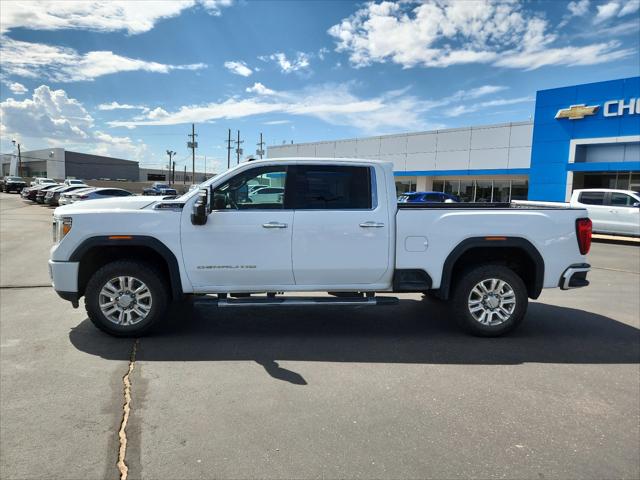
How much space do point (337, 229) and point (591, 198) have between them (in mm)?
15530

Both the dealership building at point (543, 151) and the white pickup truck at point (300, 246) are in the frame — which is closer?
the white pickup truck at point (300, 246)

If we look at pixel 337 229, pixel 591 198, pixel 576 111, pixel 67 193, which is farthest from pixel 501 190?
pixel 337 229

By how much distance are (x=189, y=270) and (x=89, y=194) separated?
21727mm

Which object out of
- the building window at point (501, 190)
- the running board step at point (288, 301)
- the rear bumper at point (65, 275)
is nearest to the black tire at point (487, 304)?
the running board step at point (288, 301)

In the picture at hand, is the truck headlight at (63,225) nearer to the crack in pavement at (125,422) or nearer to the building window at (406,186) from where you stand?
the crack in pavement at (125,422)

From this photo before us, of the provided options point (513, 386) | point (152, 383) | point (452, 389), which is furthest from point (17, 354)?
point (513, 386)

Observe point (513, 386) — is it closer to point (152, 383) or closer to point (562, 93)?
point (152, 383)

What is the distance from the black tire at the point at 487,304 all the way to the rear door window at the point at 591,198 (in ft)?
46.1

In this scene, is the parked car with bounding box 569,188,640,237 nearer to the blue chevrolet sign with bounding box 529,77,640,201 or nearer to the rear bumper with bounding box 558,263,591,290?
the blue chevrolet sign with bounding box 529,77,640,201

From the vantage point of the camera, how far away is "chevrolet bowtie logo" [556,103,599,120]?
24891 millimetres

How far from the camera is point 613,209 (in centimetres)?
1652

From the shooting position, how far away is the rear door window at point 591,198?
55.7ft

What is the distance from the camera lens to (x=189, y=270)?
16.7ft

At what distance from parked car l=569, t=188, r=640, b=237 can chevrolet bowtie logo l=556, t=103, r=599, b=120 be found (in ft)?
33.1
